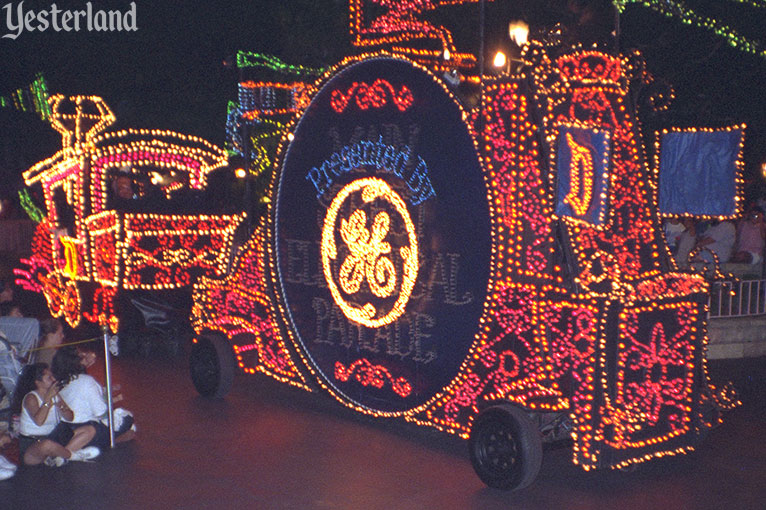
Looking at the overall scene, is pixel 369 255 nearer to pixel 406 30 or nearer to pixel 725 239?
pixel 406 30

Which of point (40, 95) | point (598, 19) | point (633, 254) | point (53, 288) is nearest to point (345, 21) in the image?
point (598, 19)

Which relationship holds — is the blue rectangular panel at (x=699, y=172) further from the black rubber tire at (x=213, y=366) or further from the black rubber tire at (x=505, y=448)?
the black rubber tire at (x=213, y=366)

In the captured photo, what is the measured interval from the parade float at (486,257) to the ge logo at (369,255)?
0.02m

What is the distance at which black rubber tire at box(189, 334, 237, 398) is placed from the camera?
33.0 ft

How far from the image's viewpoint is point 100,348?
13.5 metres

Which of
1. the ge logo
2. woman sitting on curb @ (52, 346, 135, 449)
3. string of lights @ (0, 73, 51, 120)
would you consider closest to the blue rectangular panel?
the ge logo

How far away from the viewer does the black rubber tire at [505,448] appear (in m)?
6.89

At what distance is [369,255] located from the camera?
8.47 meters

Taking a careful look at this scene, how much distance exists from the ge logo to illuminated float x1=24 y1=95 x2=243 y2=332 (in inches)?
153

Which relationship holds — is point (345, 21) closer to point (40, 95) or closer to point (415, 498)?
point (40, 95)

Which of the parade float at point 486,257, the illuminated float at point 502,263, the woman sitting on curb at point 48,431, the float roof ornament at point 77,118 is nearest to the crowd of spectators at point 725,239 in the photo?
the parade float at point 486,257

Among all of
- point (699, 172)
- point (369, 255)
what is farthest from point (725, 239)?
point (369, 255)

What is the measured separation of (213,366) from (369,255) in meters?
2.67

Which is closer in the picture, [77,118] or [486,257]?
[486,257]
